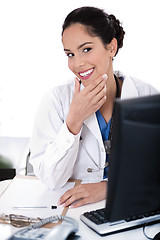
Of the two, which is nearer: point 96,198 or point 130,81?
point 96,198

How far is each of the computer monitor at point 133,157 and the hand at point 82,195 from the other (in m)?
0.54

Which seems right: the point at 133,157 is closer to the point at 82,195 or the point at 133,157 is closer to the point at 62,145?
the point at 82,195

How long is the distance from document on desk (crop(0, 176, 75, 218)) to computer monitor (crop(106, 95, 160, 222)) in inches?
20.6

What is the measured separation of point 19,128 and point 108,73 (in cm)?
272

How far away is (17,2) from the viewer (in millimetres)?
4203

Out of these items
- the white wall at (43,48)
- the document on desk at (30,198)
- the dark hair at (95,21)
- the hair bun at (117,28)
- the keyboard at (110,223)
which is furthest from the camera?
the white wall at (43,48)

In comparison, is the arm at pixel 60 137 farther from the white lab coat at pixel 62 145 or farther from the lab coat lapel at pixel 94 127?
the lab coat lapel at pixel 94 127

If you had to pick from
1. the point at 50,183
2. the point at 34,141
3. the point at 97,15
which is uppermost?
the point at 97,15

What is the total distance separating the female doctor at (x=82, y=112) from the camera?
1.76m

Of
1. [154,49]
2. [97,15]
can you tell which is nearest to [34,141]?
[97,15]

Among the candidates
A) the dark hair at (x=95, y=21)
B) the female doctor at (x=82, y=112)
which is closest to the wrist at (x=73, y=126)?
the female doctor at (x=82, y=112)

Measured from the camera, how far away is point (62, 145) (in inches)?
68.8

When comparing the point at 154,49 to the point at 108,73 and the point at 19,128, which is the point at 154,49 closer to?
the point at 19,128

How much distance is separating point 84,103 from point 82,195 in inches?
17.9
